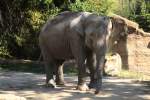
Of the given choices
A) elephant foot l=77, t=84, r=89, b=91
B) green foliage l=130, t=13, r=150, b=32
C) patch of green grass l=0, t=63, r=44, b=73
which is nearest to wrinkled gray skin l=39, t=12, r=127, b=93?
elephant foot l=77, t=84, r=89, b=91

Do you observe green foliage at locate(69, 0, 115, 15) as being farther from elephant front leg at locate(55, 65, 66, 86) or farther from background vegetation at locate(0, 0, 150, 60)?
elephant front leg at locate(55, 65, 66, 86)

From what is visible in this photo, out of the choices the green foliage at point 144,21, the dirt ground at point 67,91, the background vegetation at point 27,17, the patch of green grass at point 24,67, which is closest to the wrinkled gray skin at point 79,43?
the dirt ground at point 67,91

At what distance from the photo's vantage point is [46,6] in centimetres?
2295

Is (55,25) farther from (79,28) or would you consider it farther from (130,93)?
(130,93)

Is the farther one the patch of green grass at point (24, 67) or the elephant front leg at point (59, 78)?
the patch of green grass at point (24, 67)

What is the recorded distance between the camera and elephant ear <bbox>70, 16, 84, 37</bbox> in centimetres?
1184

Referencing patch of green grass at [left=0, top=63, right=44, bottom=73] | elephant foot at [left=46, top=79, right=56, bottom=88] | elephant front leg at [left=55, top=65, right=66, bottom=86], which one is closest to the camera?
elephant foot at [left=46, top=79, right=56, bottom=88]

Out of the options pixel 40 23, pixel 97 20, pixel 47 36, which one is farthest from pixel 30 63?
pixel 97 20

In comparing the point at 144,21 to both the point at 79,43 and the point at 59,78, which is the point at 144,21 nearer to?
the point at 59,78

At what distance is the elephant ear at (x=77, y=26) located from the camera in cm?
1184

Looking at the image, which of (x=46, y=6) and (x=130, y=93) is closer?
(x=130, y=93)

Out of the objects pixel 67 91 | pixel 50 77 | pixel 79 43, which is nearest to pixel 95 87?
pixel 67 91

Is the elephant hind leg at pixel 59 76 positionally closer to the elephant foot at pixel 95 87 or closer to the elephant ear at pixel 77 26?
the elephant foot at pixel 95 87

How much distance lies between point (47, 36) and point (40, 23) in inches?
406
